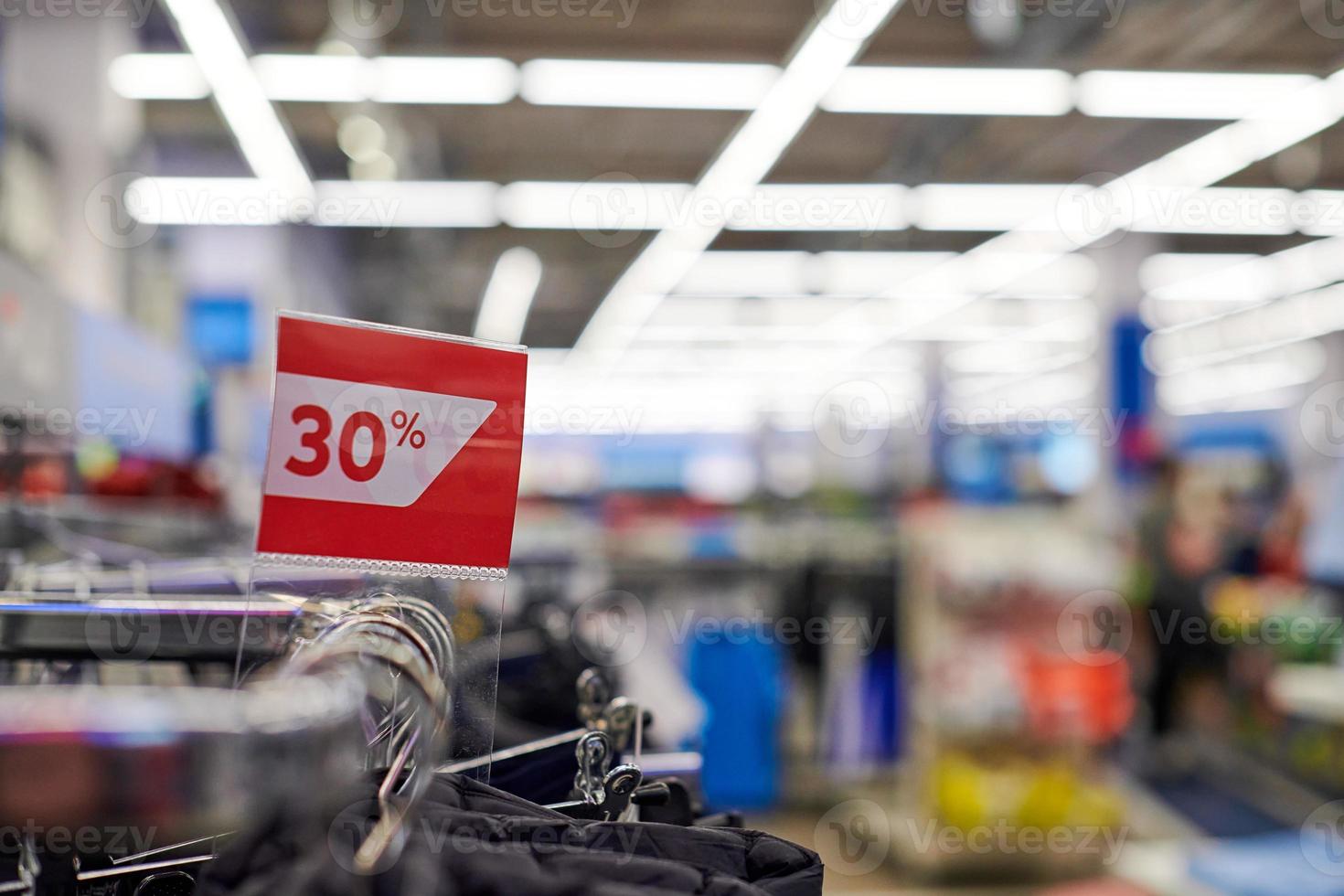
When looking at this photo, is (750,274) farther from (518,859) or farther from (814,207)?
(518,859)

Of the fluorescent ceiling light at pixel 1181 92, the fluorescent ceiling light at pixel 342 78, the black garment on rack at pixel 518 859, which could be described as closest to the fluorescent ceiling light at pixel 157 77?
the fluorescent ceiling light at pixel 342 78

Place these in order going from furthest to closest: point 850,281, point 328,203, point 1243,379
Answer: point 1243,379 → point 850,281 → point 328,203

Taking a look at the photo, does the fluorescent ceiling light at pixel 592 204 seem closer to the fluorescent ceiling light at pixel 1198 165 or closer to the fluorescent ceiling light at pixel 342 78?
the fluorescent ceiling light at pixel 342 78

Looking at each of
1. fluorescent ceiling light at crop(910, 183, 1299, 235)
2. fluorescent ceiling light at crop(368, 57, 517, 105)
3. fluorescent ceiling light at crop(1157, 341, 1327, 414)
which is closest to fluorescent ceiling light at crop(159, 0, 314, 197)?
fluorescent ceiling light at crop(368, 57, 517, 105)

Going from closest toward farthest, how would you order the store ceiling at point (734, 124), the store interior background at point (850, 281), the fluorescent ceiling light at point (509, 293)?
1. the store interior background at point (850, 281)
2. the store ceiling at point (734, 124)
3. the fluorescent ceiling light at point (509, 293)

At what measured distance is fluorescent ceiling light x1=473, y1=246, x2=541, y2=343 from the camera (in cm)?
909

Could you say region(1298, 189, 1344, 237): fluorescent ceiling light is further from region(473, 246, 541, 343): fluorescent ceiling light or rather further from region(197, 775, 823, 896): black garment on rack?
region(197, 775, 823, 896): black garment on rack

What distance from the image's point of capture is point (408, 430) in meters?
0.94

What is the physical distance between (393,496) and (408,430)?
7 centimetres

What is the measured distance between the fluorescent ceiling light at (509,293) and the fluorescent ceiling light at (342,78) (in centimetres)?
300

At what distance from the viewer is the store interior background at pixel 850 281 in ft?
12.2

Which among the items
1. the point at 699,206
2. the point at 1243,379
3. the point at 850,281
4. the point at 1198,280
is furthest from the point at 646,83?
the point at 1243,379

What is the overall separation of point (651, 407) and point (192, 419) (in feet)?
46.0

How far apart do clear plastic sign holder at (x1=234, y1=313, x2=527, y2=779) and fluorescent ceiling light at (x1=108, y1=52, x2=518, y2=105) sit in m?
3.96
